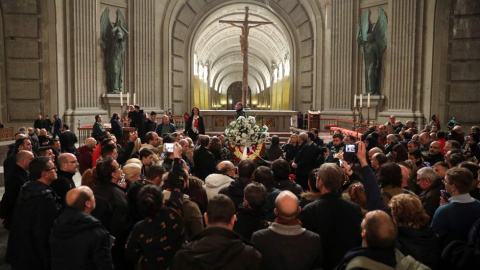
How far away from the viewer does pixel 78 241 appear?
3.17 meters

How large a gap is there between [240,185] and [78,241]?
183 cm

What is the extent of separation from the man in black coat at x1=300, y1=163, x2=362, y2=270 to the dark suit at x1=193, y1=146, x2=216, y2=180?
3667mm

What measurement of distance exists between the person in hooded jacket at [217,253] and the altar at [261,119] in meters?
14.1

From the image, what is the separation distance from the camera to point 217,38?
38281 mm

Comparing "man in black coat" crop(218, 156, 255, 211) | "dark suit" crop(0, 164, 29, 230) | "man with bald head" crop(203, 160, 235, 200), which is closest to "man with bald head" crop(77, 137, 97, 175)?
"dark suit" crop(0, 164, 29, 230)

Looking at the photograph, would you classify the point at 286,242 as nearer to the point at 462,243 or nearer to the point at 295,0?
the point at 462,243

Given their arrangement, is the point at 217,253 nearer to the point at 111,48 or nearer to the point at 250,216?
the point at 250,216

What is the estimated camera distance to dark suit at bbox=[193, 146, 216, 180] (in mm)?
7074

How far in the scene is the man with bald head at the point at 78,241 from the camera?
3.17m

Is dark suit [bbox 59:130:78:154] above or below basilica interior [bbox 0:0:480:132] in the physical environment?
below

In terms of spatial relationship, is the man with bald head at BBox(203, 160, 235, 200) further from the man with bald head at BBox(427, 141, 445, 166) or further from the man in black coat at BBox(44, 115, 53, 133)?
the man in black coat at BBox(44, 115, 53, 133)

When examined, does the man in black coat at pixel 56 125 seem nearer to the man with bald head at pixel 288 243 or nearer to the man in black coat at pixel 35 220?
the man in black coat at pixel 35 220

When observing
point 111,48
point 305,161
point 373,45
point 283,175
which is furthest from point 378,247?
point 111,48

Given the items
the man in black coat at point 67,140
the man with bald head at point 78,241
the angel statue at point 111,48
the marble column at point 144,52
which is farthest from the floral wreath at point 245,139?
the marble column at point 144,52
